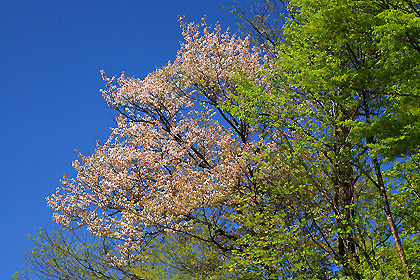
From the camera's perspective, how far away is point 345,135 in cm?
1239

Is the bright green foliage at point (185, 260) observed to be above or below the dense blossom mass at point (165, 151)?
below

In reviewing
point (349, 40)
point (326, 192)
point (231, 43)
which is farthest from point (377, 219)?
point (231, 43)

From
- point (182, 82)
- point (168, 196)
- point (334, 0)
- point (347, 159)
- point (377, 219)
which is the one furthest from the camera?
point (182, 82)

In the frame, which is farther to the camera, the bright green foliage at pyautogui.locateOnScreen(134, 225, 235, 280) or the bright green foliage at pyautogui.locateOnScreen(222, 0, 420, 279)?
the bright green foliage at pyautogui.locateOnScreen(134, 225, 235, 280)

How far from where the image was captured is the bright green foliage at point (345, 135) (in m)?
9.84

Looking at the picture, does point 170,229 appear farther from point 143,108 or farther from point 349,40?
point 349,40

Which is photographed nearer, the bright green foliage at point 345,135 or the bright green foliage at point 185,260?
the bright green foliage at point 345,135

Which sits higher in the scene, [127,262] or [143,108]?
[143,108]

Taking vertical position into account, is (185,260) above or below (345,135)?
below

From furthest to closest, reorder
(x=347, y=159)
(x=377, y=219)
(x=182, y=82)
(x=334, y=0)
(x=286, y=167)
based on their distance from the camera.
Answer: (x=182, y=82) → (x=286, y=167) → (x=377, y=219) → (x=347, y=159) → (x=334, y=0)

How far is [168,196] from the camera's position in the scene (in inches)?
606

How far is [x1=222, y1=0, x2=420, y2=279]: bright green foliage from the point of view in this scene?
984 cm

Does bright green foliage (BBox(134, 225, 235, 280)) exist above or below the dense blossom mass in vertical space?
below

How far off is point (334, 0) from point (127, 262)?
1209cm
